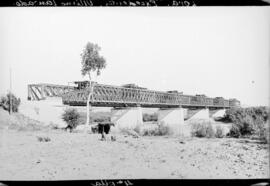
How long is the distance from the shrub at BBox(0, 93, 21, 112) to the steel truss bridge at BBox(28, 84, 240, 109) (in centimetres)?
13

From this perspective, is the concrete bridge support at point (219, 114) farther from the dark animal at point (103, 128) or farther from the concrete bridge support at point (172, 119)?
the dark animal at point (103, 128)

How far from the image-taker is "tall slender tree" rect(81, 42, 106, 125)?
2986mm

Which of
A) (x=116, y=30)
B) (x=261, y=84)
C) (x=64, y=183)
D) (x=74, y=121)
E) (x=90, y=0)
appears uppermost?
(x=90, y=0)

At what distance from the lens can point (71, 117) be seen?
317cm

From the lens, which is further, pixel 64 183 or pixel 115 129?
pixel 115 129

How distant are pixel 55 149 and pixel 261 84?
2.11 meters

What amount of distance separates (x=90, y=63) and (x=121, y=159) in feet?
3.20

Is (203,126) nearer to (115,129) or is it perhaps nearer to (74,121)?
(115,129)

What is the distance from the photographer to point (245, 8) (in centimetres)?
298

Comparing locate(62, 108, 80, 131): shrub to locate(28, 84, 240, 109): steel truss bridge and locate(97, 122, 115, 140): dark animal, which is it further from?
locate(97, 122, 115, 140): dark animal

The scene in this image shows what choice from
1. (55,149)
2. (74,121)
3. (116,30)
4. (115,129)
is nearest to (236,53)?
(116,30)

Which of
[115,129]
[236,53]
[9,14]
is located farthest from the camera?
[115,129]

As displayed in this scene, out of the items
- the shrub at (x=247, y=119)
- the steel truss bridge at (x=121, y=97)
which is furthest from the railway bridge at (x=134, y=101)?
the shrub at (x=247, y=119)

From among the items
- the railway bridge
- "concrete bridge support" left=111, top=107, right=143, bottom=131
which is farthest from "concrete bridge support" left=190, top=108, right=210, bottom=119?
"concrete bridge support" left=111, top=107, right=143, bottom=131
